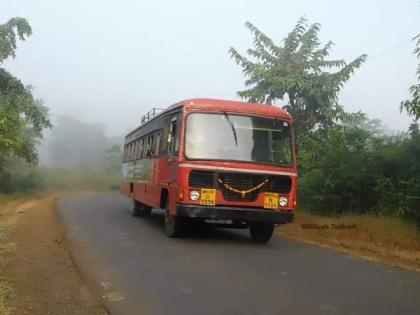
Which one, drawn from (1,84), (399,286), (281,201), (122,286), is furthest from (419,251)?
(1,84)

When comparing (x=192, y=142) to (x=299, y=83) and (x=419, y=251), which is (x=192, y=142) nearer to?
(x=419, y=251)

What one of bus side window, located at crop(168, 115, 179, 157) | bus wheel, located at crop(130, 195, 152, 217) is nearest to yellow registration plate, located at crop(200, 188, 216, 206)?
bus side window, located at crop(168, 115, 179, 157)

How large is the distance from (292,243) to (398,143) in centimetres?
643

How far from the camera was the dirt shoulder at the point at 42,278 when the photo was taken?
647 centimetres

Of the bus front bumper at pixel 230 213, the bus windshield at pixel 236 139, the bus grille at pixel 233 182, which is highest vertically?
the bus windshield at pixel 236 139

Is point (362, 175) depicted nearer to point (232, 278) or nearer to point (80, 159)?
point (232, 278)

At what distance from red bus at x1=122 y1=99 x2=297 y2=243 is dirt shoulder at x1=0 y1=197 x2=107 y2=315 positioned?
2627mm

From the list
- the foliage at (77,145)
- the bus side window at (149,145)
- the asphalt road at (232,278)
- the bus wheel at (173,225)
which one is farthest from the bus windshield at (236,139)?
the foliage at (77,145)

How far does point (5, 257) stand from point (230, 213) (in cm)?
418

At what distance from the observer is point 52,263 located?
9.20 m

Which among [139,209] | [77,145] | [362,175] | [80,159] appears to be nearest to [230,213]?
[362,175]

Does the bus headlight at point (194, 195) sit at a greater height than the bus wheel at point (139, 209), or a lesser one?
greater

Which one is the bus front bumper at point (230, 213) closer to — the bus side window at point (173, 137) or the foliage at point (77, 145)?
the bus side window at point (173, 137)

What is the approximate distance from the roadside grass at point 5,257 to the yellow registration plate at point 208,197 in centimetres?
360
